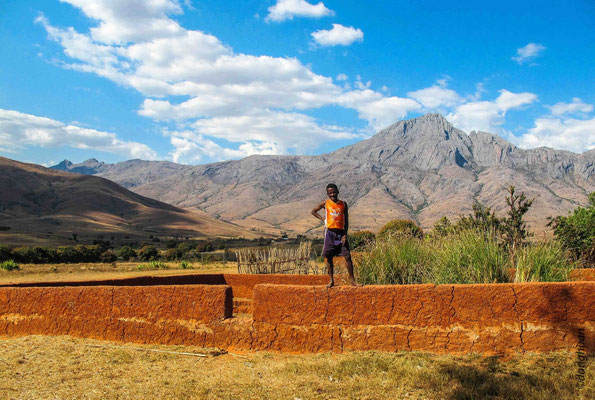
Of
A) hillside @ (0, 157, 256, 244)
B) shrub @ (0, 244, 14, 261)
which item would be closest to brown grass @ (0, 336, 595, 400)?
shrub @ (0, 244, 14, 261)

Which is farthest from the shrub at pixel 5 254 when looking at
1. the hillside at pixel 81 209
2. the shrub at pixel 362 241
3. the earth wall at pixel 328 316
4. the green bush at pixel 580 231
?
the hillside at pixel 81 209

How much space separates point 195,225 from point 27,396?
353 ft

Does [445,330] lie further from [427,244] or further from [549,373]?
[427,244]

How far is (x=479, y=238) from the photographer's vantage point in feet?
22.3

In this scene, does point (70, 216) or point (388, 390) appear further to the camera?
point (70, 216)

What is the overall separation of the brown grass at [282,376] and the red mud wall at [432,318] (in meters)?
0.22

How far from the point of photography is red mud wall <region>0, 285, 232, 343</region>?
19.4 feet

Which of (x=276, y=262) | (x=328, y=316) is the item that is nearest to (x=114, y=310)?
(x=328, y=316)

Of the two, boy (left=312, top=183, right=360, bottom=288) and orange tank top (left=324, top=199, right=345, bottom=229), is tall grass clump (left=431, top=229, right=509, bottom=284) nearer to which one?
boy (left=312, top=183, right=360, bottom=288)

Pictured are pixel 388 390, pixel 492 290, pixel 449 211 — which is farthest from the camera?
pixel 449 211

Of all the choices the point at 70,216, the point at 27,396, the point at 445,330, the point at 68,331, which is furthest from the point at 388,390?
the point at 70,216

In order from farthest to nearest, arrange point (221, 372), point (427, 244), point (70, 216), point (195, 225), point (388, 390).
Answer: point (195, 225) → point (70, 216) → point (427, 244) → point (221, 372) → point (388, 390)

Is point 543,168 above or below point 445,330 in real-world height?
above

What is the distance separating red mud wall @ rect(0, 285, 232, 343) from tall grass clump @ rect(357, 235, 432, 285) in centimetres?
268
